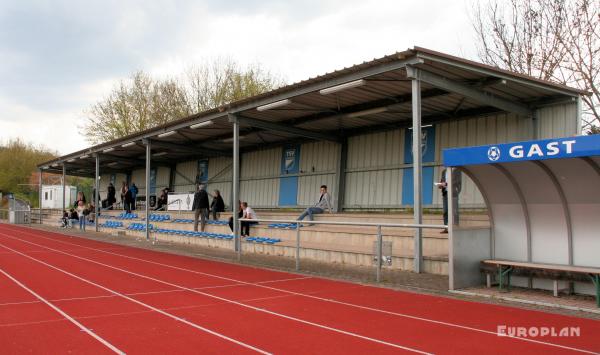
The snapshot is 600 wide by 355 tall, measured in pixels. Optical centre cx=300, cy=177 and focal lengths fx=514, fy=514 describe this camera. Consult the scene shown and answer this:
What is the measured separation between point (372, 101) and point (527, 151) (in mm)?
8284

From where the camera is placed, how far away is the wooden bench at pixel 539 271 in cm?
781

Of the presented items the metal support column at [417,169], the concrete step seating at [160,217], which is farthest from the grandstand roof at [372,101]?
the concrete step seating at [160,217]

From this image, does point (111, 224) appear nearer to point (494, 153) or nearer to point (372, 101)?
point (372, 101)

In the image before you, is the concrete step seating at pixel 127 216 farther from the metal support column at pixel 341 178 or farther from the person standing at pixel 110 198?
the metal support column at pixel 341 178

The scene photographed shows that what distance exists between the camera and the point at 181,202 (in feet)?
79.3

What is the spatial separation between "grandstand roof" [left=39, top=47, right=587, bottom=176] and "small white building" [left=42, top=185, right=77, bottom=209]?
924 inches

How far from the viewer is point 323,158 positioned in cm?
2103

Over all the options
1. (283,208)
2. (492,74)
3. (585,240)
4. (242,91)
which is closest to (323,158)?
(283,208)

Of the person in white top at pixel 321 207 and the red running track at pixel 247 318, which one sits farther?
the person in white top at pixel 321 207

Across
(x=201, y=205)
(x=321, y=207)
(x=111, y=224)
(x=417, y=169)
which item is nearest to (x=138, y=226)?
(x=111, y=224)

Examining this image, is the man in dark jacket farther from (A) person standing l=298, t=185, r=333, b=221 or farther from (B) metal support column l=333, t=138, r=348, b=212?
(B) metal support column l=333, t=138, r=348, b=212

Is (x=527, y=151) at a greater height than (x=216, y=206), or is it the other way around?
(x=527, y=151)

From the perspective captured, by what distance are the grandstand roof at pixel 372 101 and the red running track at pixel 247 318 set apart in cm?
494

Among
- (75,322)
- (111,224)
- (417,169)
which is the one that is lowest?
(75,322)
